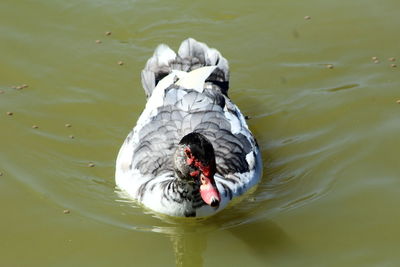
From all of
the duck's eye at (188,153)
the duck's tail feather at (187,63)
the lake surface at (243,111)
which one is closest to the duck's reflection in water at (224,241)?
the lake surface at (243,111)

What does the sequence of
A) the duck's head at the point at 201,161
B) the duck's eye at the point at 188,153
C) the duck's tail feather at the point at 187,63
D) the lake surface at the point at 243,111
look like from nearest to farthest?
the duck's head at the point at 201,161 → the duck's eye at the point at 188,153 → the lake surface at the point at 243,111 → the duck's tail feather at the point at 187,63

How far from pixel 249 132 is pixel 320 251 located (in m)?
2.15

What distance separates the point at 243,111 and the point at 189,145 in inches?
119

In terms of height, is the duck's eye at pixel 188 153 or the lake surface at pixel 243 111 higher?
the duck's eye at pixel 188 153

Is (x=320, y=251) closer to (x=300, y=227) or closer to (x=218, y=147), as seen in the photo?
(x=300, y=227)

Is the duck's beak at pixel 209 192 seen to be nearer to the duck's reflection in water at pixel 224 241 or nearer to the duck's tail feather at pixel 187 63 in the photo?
the duck's reflection in water at pixel 224 241

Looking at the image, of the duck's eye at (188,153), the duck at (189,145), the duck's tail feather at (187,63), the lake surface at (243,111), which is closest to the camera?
the duck's eye at (188,153)

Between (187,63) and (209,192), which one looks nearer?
(209,192)

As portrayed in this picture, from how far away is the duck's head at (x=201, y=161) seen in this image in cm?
913

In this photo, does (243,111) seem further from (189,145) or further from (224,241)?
(189,145)

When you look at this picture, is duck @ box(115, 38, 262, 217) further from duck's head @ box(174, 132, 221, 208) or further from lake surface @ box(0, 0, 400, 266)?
lake surface @ box(0, 0, 400, 266)

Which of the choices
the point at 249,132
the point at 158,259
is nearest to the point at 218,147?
the point at 249,132

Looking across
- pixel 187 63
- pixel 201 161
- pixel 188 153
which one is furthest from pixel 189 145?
pixel 187 63

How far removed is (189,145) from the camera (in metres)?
9.24
